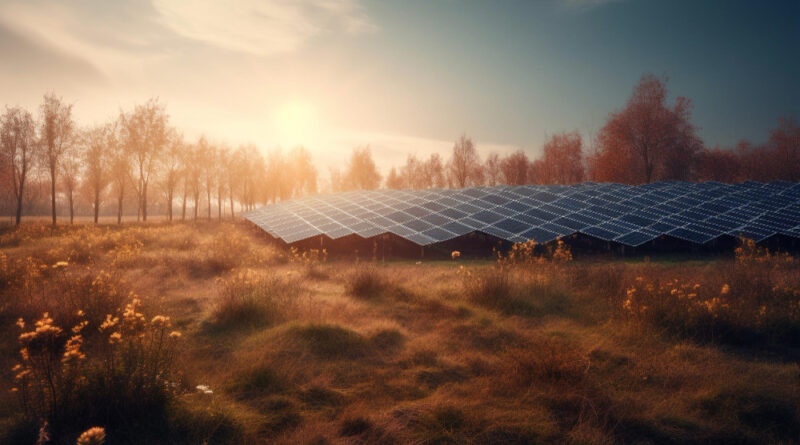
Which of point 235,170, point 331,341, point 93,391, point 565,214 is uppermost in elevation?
point 235,170

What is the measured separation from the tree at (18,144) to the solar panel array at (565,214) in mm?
21595

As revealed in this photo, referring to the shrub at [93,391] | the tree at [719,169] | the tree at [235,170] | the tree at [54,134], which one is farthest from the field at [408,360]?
the tree at [235,170]

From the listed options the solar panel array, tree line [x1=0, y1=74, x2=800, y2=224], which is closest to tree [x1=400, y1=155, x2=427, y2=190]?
tree line [x1=0, y1=74, x2=800, y2=224]

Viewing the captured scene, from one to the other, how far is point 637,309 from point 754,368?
2.30 metres

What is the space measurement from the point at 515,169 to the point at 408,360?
5890cm

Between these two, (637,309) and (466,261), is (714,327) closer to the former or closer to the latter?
(637,309)

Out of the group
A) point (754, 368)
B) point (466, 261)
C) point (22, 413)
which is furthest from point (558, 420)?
point (466, 261)

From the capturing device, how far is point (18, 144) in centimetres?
3131

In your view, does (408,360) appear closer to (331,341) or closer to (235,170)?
(331,341)

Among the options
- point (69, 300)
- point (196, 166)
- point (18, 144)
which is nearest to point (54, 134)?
point (18, 144)

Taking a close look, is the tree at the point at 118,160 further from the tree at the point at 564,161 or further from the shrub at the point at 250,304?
the tree at the point at 564,161

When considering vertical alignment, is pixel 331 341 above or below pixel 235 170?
below

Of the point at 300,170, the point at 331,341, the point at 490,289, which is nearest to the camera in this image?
the point at 331,341

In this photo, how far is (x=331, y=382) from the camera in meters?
5.87
